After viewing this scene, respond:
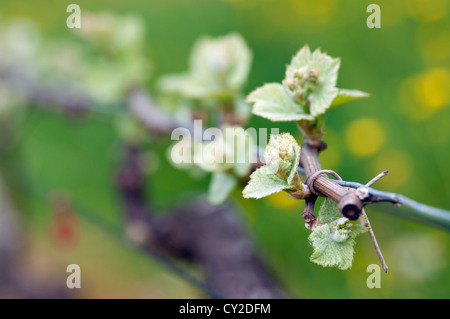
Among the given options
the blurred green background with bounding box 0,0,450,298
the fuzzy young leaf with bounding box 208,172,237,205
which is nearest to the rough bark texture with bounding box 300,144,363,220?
the fuzzy young leaf with bounding box 208,172,237,205

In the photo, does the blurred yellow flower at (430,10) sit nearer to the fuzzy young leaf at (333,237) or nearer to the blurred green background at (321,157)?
the blurred green background at (321,157)

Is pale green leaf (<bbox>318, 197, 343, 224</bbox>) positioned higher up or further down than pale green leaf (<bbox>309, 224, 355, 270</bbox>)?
higher up

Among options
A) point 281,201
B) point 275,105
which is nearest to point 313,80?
point 275,105

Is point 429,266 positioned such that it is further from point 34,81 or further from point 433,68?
point 34,81

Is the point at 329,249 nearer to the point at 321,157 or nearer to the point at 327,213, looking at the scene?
the point at 327,213

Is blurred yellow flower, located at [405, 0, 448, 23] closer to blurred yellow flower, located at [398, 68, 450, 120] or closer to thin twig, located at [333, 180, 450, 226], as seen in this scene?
blurred yellow flower, located at [398, 68, 450, 120]
